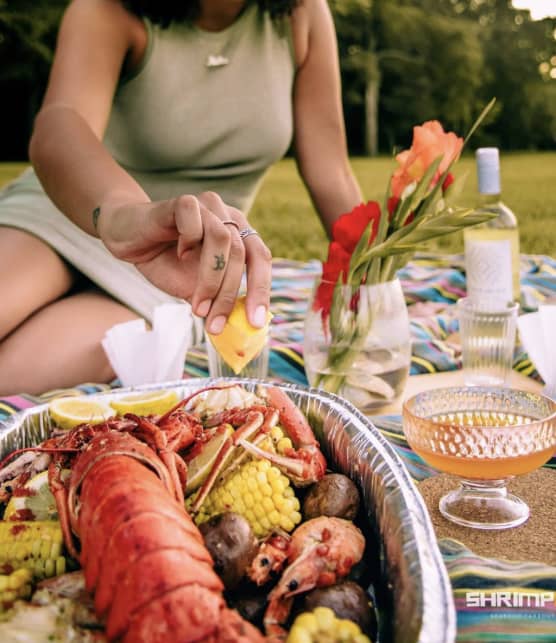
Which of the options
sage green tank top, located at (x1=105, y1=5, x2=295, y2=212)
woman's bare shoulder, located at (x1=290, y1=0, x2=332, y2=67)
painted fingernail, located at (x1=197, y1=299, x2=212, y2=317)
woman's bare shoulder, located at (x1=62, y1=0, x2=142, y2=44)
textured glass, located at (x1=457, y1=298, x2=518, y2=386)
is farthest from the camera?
woman's bare shoulder, located at (x1=290, y1=0, x2=332, y2=67)

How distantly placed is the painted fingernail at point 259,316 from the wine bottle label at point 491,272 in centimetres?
58

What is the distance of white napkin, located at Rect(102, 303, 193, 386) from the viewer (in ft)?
4.03

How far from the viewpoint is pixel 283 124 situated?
198 centimetres

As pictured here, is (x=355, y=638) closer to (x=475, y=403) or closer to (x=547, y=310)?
(x=475, y=403)

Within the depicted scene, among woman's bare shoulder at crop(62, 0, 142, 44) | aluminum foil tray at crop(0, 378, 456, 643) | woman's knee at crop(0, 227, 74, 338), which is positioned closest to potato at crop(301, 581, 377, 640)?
aluminum foil tray at crop(0, 378, 456, 643)

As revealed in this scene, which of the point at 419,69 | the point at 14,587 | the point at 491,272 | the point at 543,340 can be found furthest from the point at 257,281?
the point at 419,69

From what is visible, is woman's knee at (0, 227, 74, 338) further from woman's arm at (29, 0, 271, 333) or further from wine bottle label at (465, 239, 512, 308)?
wine bottle label at (465, 239, 512, 308)

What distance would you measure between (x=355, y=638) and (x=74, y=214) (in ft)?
3.12

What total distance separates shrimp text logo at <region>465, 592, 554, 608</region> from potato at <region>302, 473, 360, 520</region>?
14cm

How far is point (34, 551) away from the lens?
2.24ft

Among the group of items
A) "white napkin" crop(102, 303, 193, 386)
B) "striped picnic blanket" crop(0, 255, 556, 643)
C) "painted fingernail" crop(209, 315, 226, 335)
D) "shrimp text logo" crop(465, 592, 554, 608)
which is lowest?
"striped picnic blanket" crop(0, 255, 556, 643)

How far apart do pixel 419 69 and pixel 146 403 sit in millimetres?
14332

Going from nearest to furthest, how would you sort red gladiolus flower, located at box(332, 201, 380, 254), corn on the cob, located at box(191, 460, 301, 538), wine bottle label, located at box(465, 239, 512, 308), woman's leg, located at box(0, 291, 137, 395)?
corn on the cob, located at box(191, 460, 301, 538) → red gladiolus flower, located at box(332, 201, 380, 254) → wine bottle label, located at box(465, 239, 512, 308) → woman's leg, located at box(0, 291, 137, 395)

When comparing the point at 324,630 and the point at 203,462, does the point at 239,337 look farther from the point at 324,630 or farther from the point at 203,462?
the point at 324,630
